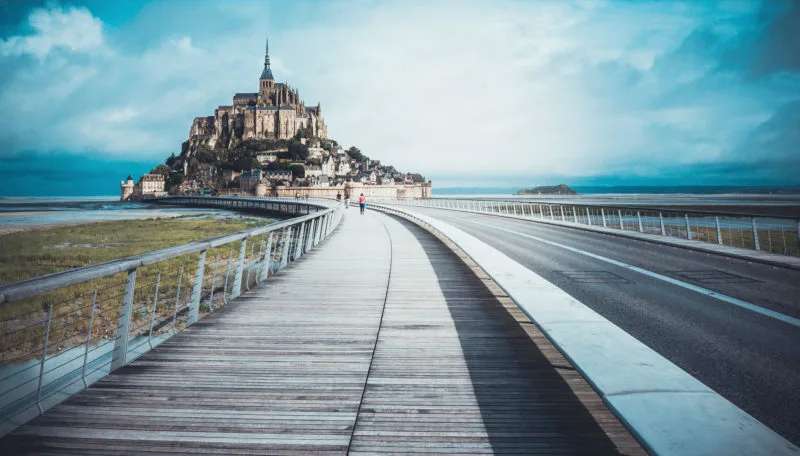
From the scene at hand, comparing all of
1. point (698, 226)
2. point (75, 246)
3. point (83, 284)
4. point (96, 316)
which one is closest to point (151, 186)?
point (75, 246)

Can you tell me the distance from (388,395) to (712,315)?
4.64 metres

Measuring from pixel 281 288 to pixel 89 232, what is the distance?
139 ft

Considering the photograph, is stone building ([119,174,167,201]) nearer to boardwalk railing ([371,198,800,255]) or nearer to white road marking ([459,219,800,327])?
→ boardwalk railing ([371,198,800,255])

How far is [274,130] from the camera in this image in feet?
492

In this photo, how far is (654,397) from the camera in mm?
2543

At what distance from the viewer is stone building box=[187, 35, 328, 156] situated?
Result: 488ft

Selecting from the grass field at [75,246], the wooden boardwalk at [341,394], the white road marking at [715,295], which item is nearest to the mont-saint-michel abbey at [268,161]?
the grass field at [75,246]

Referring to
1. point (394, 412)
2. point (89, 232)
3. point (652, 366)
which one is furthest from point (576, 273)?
point (89, 232)

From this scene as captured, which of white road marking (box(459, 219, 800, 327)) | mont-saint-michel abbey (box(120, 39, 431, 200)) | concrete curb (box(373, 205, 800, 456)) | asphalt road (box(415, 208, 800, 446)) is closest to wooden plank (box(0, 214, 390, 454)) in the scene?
concrete curb (box(373, 205, 800, 456))

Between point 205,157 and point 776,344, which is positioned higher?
point 205,157

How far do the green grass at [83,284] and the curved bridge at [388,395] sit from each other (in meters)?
0.77

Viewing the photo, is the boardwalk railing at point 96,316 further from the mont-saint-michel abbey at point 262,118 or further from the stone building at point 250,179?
the mont-saint-michel abbey at point 262,118

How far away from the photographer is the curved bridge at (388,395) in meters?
2.59

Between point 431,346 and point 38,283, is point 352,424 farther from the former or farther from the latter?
point 38,283
